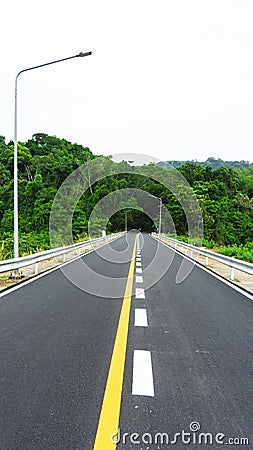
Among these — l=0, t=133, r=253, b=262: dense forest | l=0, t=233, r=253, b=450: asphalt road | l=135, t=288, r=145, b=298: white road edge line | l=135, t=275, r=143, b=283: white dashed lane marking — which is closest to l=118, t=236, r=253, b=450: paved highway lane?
l=0, t=233, r=253, b=450: asphalt road

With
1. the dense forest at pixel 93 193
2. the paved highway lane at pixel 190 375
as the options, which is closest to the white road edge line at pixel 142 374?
the paved highway lane at pixel 190 375

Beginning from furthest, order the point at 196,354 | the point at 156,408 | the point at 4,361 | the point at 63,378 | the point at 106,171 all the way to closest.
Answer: the point at 106,171 → the point at 196,354 → the point at 4,361 → the point at 63,378 → the point at 156,408

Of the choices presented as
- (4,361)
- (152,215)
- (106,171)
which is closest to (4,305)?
(4,361)

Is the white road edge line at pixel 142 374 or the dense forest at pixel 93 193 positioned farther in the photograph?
the dense forest at pixel 93 193

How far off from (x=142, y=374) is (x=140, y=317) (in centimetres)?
273

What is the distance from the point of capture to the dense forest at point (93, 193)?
52031mm

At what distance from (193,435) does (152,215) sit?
9501 cm

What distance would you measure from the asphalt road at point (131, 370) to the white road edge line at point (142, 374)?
0.04ft

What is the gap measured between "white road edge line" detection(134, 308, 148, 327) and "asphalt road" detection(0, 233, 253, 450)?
0.04 m

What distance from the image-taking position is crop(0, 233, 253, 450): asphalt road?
316 cm

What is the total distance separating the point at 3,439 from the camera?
3.01 metres

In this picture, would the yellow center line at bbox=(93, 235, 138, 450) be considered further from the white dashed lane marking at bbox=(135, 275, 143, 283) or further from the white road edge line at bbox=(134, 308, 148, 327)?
the white dashed lane marking at bbox=(135, 275, 143, 283)

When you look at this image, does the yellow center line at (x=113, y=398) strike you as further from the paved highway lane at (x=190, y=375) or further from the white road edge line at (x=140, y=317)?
the white road edge line at (x=140, y=317)

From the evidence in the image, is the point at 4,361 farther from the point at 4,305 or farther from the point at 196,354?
the point at 4,305
